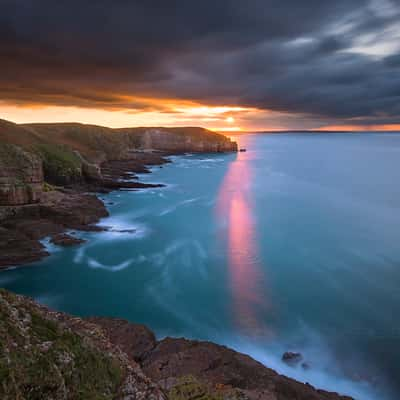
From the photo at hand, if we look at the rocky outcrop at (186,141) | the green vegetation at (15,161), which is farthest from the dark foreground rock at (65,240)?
the rocky outcrop at (186,141)

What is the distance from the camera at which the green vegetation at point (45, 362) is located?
4.39 meters

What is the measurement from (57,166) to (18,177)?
13330mm

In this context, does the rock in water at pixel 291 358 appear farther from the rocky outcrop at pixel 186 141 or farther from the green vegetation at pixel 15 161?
the rocky outcrop at pixel 186 141

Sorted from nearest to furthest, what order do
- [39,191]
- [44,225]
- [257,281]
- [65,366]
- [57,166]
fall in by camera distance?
[65,366]
[257,281]
[44,225]
[39,191]
[57,166]

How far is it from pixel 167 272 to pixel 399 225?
27.8 metres

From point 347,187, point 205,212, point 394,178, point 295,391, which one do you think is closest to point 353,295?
point 295,391

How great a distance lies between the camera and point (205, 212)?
142 feet

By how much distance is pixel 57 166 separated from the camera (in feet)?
141

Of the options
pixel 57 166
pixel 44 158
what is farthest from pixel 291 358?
pixel 44 158

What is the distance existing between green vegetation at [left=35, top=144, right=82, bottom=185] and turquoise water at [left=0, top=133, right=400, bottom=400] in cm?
644

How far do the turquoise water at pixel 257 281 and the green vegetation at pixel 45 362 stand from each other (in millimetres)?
11138

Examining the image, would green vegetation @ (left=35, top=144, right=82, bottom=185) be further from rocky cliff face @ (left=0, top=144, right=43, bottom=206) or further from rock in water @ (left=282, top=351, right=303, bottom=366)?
rock in water @ (left=282, top=351, right=303, bottom=366)

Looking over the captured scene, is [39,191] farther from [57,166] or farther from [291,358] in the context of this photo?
[291,358]

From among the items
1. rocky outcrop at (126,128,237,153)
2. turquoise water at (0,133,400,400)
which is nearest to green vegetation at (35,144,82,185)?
turquoise water at (0,133,400,400)
